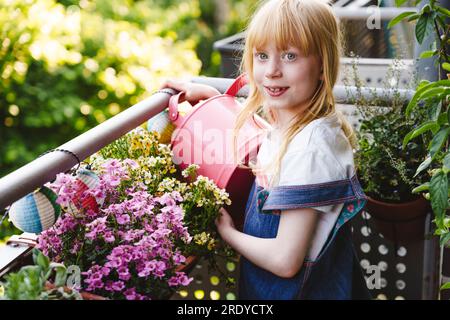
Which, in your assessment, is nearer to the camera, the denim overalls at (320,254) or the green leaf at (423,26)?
the green leaf at (423,26)

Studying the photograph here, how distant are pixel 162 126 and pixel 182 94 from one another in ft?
0.45

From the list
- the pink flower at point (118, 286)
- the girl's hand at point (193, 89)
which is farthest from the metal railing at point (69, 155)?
the pink flower at point (118, 286)

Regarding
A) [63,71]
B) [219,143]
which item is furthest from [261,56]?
[63,71]

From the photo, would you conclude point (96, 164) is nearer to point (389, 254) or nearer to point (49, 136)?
point (389, 254)

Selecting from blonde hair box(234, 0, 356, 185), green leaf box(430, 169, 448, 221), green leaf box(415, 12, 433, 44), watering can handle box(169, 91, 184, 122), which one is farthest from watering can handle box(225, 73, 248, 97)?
green leaf box(430, 169, 448, 221)

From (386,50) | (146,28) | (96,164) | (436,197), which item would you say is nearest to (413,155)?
(436,197)

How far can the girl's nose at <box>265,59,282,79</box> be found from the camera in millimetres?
1541

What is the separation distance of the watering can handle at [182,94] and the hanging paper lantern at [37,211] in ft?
1.97

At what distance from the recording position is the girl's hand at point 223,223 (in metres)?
1.60

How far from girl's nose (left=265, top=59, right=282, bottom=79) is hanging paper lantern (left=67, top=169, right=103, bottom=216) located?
490 mm

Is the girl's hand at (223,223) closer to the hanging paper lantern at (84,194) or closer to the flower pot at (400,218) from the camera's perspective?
the hanging paper lantern at (84,194)

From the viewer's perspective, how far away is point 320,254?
154cm

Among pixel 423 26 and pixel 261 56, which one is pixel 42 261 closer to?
pixel 261 56

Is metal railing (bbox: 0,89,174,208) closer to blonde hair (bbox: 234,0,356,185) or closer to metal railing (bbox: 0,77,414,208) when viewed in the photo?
metal railing (bbox: 0,77,414,208)
